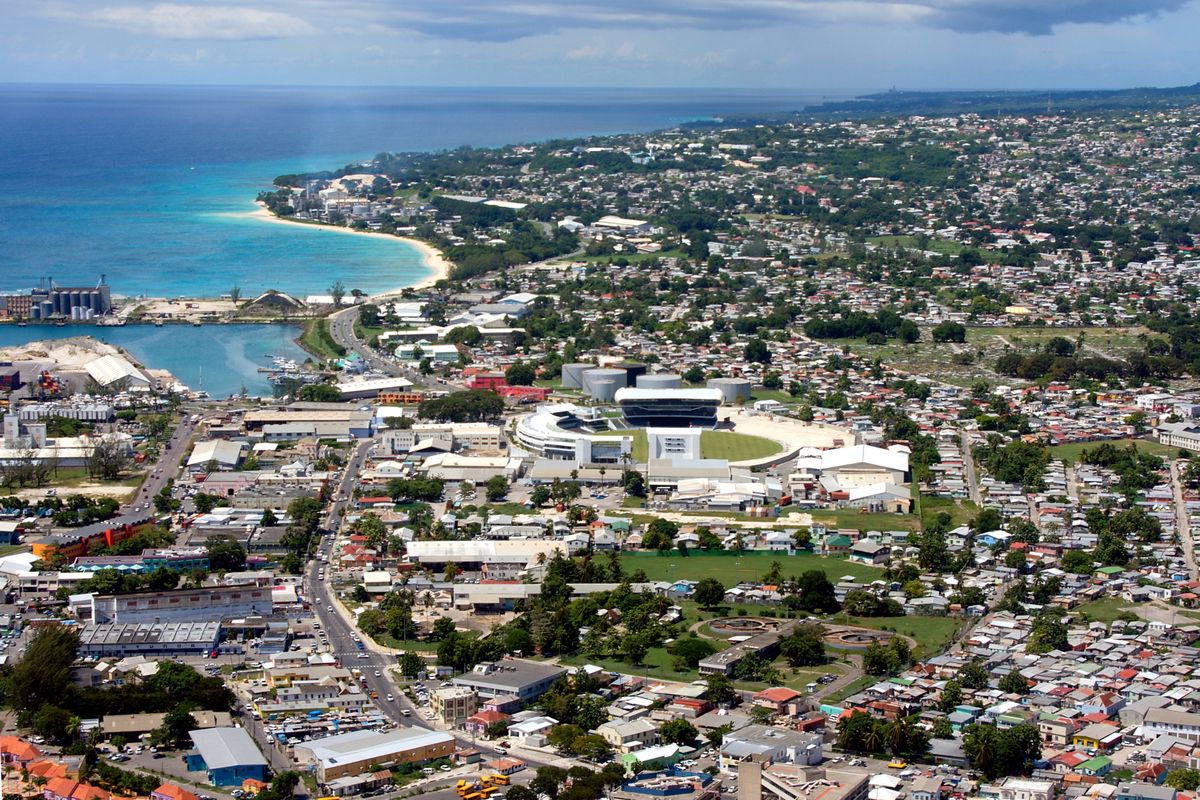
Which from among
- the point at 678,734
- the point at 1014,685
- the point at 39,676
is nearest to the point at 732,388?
the point at 1014,685

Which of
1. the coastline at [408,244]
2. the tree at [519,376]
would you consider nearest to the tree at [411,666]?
the tree at [519,376]

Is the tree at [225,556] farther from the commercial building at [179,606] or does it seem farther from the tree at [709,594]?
the tree at [709,594]

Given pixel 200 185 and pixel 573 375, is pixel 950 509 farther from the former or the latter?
pixel 200 185

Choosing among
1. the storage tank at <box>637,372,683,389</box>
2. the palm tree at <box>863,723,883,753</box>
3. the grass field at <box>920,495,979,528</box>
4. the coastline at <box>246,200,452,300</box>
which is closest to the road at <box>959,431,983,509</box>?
the grass field at <box>920,495,979,528</box>

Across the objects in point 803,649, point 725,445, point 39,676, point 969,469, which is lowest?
point 969,469

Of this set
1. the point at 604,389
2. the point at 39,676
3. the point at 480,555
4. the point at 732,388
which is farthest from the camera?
the point at 732,388

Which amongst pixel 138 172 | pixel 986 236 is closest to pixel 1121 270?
pixel 986 236

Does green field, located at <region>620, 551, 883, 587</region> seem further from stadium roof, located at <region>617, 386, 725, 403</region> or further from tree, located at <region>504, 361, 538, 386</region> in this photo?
tree, located at <region>504, 361, 538, 386</region>
